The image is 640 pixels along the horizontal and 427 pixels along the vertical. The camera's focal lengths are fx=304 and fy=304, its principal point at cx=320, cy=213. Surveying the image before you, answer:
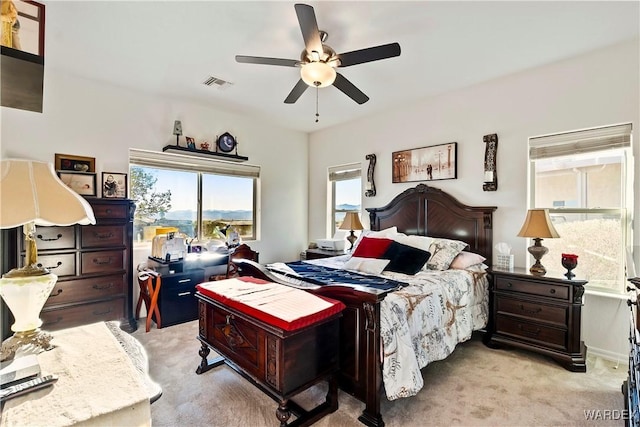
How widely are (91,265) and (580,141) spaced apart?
16.5 feet

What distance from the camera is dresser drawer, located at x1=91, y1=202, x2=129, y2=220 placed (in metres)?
3.16

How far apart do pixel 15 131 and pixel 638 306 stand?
493 cm

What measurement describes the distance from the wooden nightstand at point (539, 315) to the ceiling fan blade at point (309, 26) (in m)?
2.63

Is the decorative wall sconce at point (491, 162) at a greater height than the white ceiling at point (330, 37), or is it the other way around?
the white ceiling at point (330, 37)

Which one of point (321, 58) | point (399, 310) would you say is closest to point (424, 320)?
point (399, 310)

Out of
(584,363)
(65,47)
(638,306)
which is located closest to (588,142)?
(584,363)

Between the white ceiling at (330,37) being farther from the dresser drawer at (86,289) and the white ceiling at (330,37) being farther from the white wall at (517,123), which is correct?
the dresser drawer at (86,289)

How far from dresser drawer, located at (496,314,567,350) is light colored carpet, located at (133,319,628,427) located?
0.17 meters

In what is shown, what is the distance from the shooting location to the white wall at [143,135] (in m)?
3.18

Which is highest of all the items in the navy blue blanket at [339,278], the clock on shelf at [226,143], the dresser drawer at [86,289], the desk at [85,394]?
the clock on shelf at [226,143]

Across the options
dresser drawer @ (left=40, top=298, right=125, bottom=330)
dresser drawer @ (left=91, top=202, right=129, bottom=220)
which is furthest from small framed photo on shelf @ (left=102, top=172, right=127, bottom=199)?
dresser drawer @ (left=40, top=298, right=125, bottom=330)

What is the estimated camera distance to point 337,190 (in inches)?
207

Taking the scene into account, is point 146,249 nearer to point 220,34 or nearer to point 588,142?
point 220,34

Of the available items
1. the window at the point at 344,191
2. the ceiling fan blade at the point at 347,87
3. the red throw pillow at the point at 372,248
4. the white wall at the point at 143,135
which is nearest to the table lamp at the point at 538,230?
the red throw pillow at the point at 372,248
